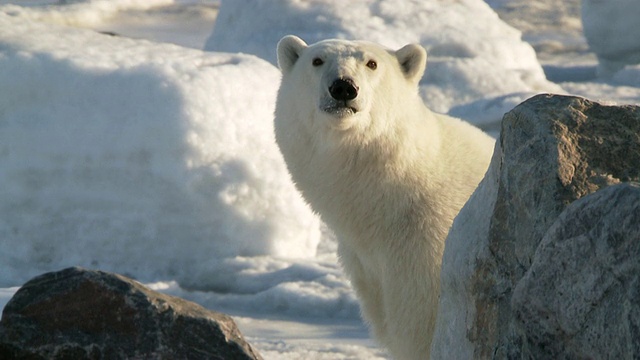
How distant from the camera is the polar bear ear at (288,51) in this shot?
4.31m

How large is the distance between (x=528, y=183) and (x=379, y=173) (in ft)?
4.86

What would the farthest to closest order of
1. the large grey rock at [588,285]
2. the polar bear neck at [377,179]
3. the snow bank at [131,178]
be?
the snow bank at [131,178] < the polar bear neck at [377,179] < the large grey rock at [588,285]

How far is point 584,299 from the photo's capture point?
2033mm

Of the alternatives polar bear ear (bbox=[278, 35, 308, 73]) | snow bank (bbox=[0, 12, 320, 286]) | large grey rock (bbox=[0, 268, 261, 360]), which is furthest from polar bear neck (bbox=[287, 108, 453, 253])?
snow bank (bbox=[0, 12, 320, 286])

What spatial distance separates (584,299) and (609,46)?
11477 millimetres

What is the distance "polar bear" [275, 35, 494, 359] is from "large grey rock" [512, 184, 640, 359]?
1.68 m

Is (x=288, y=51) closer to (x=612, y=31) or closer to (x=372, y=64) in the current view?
(x=372, y=64)

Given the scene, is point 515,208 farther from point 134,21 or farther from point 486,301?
point 134,21

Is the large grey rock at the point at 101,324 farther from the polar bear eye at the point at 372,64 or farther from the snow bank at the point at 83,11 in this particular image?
the snow bank at the point at 83,11

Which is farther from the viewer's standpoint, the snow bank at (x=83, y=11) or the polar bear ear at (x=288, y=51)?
the snow bank at (x=83, y=11)

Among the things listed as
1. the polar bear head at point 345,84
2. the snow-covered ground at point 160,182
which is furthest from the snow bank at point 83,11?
the polar bear head at point 345,84

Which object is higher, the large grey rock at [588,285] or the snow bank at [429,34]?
the snow bank at [429,34]

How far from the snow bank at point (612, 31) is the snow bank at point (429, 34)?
77.0 inches

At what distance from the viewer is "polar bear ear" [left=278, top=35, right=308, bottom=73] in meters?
4.31
